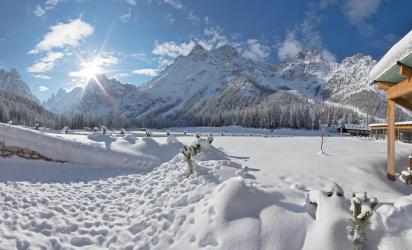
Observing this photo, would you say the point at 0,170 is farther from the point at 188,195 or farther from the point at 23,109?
the point at 23,109

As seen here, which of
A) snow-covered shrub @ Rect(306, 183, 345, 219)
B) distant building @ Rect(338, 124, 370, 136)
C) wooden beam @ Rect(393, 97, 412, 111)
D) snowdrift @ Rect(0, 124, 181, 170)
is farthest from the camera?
distant building @ Rect(338, 124, 370, 136)

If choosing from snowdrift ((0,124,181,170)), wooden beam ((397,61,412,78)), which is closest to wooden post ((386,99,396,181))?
wooden beam ((397,61,412,78))

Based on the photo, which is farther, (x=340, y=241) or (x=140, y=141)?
(x=140, y=141)

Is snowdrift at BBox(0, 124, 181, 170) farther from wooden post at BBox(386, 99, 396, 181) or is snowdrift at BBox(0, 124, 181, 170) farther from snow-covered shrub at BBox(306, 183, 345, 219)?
snow-covered shrub at BBox(306, 183, 345, 219)

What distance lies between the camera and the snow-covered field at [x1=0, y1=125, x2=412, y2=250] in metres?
5.77

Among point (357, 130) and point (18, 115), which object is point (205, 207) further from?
point (18, 115)

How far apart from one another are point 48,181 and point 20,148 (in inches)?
166

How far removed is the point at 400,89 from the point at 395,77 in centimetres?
79

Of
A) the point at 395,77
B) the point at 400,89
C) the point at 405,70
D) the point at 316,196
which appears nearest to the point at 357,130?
the point at 395,77

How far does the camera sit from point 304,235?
19.1 feet

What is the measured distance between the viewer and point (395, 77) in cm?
1002

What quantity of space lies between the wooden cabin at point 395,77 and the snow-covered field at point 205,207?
185 centimetres

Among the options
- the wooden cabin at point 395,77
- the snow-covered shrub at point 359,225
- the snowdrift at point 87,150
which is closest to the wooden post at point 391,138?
the wooden cabin at point 395,77

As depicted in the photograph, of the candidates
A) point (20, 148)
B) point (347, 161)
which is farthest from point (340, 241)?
point (20, 148)
